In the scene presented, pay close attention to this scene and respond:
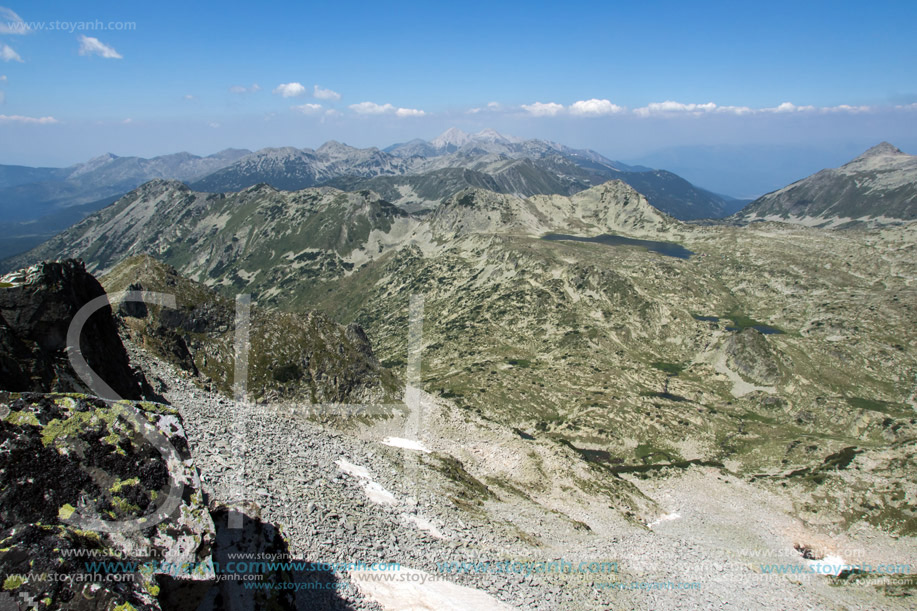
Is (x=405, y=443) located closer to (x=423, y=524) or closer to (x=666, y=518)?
(x=423, y=524)

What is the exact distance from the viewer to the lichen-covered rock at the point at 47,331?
29.0 metres

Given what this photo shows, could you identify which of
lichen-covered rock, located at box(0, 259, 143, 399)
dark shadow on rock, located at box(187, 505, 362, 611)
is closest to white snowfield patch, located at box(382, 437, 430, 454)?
lichen-covered rock, located at box(0, 259, 143, 399)

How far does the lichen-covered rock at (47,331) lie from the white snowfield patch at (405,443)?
45.8m

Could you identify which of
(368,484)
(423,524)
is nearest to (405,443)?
(368,484)

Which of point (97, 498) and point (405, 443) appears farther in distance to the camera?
point (405, 443)

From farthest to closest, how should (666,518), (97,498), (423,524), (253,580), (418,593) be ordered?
(666,518) → (423,524) → (418,593) → (253,580) → (97,498)

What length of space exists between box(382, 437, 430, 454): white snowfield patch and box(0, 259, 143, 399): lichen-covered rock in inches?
1804

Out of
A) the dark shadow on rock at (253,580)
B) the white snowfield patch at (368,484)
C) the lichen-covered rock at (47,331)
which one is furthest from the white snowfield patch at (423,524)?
the lichen-covered rock at (47,331)

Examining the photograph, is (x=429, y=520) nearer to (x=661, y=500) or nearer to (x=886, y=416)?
(x=661, y=500)

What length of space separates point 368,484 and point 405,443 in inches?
1224

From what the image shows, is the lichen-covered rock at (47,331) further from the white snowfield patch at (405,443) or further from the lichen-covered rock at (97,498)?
the white snowfield patch at (405,443)

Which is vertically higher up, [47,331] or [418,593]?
[47,331]

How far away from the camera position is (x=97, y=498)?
16.9 metres

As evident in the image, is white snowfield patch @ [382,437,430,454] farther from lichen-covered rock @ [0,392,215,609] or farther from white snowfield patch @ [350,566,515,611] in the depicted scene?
lichen-covered rock @ [0,392,215,609]
